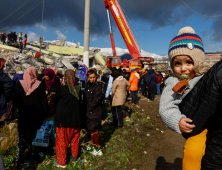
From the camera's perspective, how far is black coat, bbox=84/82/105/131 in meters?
3.40

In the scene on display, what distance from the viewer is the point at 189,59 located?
4.36 ft

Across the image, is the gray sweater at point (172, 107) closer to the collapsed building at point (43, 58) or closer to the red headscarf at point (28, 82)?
the red headscarf at point (28, 82)

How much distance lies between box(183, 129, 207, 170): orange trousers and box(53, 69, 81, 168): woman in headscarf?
2253mm

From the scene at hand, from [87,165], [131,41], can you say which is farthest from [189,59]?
[131,41]

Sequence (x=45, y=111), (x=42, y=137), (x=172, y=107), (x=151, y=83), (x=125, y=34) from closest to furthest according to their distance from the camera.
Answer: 1. (x=172, y=107)
2. (x=42, y=137)
3. (x=45, y=111)
4. (x=151, y=83)
5. (x=125, y=34)

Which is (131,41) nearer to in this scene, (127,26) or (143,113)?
(127,26)

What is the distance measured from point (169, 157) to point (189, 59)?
→ 301cm

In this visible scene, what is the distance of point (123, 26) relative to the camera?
15.1m

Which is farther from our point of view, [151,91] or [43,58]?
[43,58]

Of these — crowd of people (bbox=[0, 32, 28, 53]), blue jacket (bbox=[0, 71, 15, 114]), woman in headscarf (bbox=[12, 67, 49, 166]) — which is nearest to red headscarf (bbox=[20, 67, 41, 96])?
woman in headscarf (bbox=[12, 67, 49, 166])

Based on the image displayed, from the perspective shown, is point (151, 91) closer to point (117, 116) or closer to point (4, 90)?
point (117, 116)

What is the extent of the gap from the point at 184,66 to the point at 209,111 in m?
0.50

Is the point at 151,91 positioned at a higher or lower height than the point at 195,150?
higher

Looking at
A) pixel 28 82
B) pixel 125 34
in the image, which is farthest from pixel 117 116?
pixel 125 34
